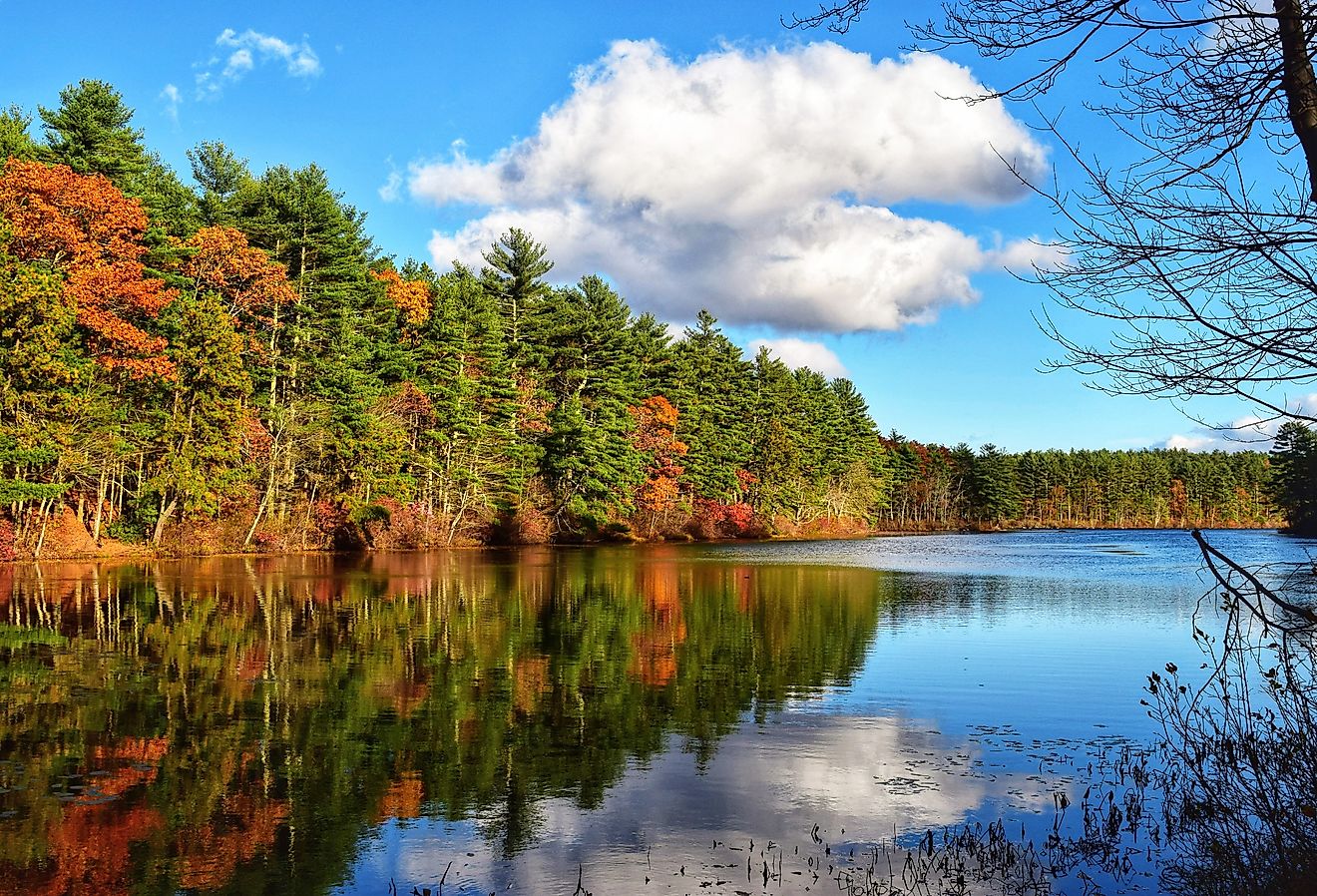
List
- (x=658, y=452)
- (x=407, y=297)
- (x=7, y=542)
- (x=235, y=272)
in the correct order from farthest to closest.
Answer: (x=658, y=452) < (x=407, y=297) < (x=235, y=272) < (x=7, y=542)

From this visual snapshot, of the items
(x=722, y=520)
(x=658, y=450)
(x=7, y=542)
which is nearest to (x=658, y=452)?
(x=658, y=450)

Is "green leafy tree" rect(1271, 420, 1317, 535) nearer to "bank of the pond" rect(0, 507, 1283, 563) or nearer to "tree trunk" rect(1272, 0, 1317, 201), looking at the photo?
"bank of the pond" rect(0, 507, 1283, 563)

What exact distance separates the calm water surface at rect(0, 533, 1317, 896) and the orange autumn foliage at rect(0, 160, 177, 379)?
14.6 m

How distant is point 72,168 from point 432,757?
38.3 metres

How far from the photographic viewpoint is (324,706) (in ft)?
42.6

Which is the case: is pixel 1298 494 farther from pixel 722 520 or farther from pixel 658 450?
pixel 658 450

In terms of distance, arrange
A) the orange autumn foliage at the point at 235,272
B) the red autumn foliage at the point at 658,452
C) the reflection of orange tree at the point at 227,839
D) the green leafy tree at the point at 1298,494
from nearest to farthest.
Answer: the reflection of orange tree at the point at 227,839
the orange autumn foliage at the point at 235,272
the red autumn foliage at the point at 658,452
the green leafy tree at the point at 1298,494

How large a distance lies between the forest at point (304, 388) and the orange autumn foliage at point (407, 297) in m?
0.22

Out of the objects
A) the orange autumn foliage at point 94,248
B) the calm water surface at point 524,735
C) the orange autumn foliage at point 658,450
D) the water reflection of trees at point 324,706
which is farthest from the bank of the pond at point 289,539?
the calm water surface at point 524,735

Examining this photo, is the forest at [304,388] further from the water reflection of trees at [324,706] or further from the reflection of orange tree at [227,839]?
the reflection of orange tree at [227,839]

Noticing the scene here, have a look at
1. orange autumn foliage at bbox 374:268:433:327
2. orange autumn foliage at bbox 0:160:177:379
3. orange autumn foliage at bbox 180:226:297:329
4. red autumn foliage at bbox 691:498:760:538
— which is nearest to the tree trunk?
orange autumn foliage at bbox 0:160:177:379

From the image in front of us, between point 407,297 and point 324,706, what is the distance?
5180 centimetres

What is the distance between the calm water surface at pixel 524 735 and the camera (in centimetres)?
766

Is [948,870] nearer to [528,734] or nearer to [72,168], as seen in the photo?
[528,734]
